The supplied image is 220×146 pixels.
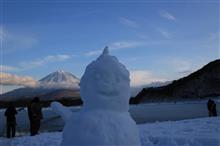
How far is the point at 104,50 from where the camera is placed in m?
6.48

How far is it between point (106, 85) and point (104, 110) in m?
0.40

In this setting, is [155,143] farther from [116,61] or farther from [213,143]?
[116,61]

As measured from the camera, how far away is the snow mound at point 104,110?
226 inches

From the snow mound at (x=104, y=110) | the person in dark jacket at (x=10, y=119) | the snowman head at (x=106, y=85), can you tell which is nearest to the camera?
the snow mound at (x=104, y=110)

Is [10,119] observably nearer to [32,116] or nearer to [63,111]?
[32,116]

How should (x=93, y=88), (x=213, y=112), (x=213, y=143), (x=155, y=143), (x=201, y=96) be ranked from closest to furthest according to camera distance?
(x=93, y=88)
(x=213, y=143)
(x=155, y=143)
(x=213, y=112)
(x=201, y=96)

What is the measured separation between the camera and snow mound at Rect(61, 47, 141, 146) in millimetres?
5738

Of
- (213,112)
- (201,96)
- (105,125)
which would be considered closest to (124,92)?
(105,125)

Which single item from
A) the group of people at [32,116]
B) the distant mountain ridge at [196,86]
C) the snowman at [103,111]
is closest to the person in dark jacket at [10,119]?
the group of people at [32,116]

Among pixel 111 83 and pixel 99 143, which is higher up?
pixel 111 83

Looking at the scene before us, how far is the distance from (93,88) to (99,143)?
Answer: 0.92m

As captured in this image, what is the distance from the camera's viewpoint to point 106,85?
6012mm

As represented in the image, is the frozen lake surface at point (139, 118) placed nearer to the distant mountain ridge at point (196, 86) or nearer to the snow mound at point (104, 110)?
the snow mound at point (104, 110)

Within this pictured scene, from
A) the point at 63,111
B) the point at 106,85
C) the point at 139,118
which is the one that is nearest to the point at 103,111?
the point at 106,85
